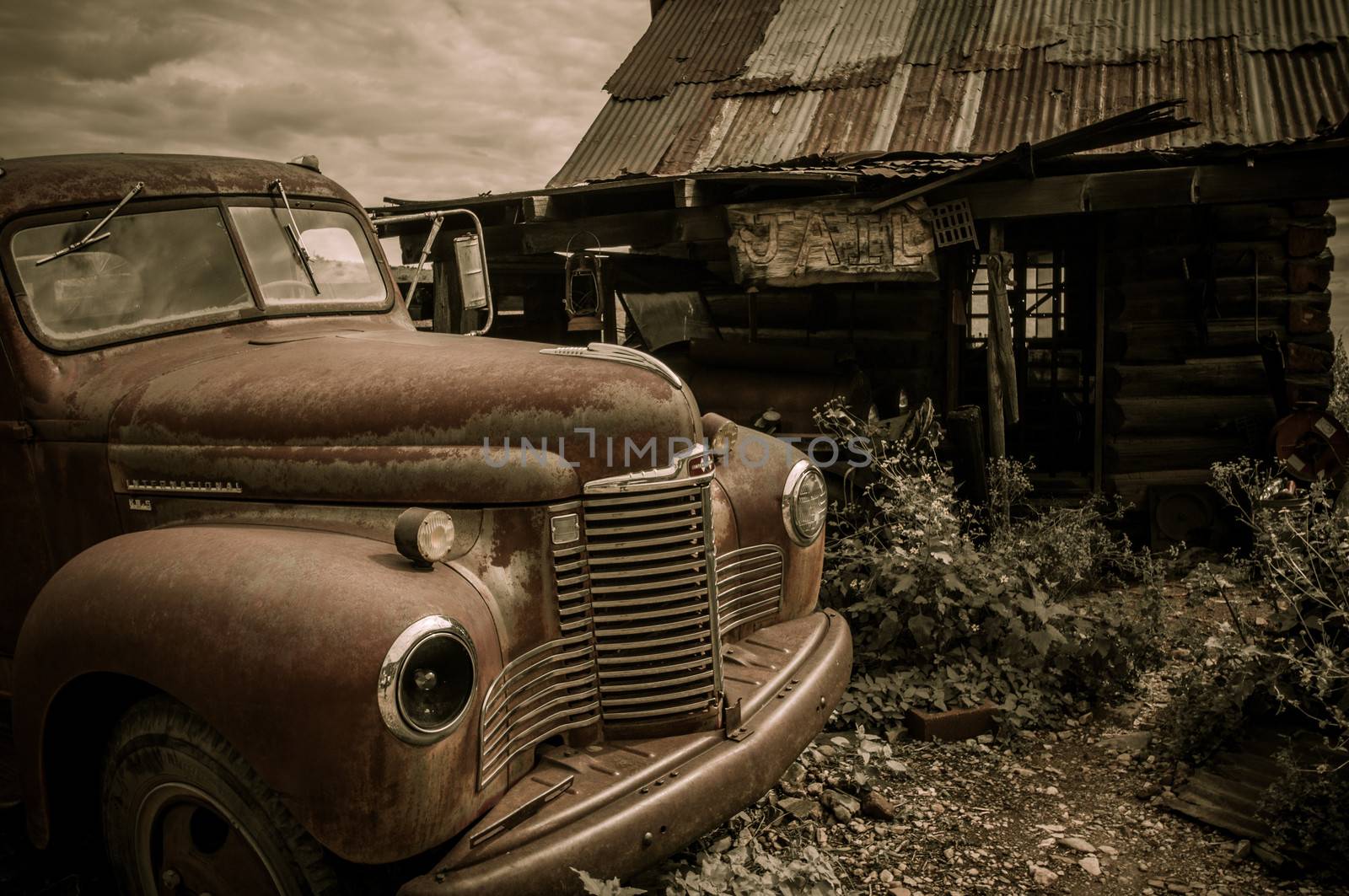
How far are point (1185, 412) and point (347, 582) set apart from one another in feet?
25.6

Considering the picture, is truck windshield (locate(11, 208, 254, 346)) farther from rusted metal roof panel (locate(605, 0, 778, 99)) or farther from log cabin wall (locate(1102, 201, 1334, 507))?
rusted metal roof panel (locate(605, 0, 778, 99))

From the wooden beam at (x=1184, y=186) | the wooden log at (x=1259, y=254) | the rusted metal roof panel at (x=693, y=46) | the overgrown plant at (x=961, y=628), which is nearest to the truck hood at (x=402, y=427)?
the overgrown plant at (x=961, y=628)

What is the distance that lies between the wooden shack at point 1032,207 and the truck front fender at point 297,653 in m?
3.70

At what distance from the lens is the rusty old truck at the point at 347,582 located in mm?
2291

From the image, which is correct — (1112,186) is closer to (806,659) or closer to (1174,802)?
(1174,802)

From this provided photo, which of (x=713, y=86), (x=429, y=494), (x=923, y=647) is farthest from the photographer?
(x=713, y=86)

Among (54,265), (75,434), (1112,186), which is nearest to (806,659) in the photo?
(75,434)

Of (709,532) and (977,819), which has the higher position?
(709,532)

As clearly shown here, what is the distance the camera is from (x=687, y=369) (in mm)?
8250

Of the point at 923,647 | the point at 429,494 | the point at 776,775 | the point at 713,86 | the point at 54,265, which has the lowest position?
the point at 923,647

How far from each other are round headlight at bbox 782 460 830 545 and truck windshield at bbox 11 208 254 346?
215cm

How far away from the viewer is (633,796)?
2541 millimetres

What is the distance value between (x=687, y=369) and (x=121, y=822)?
5969 millimetres

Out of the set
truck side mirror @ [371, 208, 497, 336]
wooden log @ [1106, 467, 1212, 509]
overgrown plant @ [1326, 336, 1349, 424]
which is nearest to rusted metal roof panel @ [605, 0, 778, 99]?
wooden log @ [1106, 467, 1212, 509]
